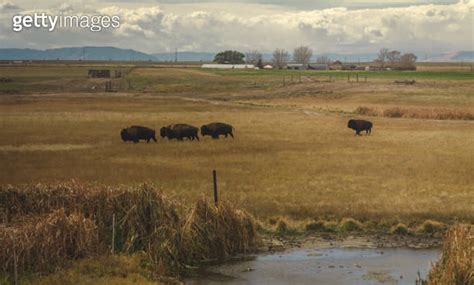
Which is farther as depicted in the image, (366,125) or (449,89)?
(449,89)

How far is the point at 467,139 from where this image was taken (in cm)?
4175

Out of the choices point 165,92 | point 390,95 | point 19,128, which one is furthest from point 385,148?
point 165,92

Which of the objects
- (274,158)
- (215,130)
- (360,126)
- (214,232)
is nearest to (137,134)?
(215,130)

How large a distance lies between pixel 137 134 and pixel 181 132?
272 centimetres

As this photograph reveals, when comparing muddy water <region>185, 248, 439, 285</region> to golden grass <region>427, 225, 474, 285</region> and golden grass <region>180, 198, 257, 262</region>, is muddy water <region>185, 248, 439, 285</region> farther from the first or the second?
golden grass <region>427, 225, 474, 285</region>

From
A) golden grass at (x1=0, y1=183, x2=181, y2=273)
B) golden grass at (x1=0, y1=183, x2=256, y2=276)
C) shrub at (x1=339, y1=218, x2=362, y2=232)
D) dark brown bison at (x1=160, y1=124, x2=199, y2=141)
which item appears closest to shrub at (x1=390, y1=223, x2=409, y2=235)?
shrub at (x1=339, y1=218, x2=362, y2=232)

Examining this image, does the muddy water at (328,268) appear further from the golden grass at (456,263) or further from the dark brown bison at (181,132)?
the dark brown bison at (181,132)

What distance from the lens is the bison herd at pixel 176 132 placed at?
133 feet

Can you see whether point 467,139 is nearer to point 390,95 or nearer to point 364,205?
point 364,205

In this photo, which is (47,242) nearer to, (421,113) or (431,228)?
(431,228)

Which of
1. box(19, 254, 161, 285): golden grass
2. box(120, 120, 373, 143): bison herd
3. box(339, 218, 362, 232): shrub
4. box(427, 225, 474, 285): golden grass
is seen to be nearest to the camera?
box(427, 225, 474, 285): golden grass

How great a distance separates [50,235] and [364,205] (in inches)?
482

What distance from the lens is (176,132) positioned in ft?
137

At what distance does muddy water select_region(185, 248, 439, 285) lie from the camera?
56.0 ft
